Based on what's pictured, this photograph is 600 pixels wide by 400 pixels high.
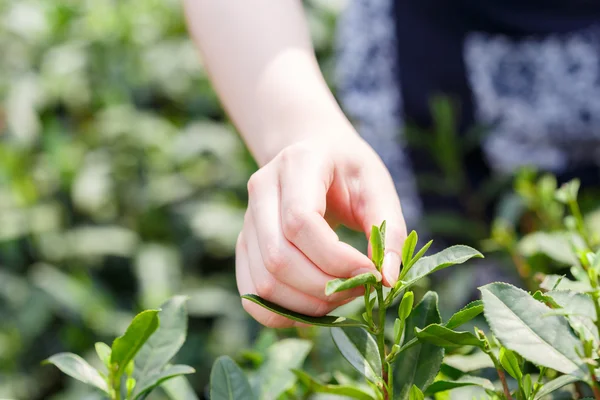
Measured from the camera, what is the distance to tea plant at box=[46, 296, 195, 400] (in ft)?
2.25

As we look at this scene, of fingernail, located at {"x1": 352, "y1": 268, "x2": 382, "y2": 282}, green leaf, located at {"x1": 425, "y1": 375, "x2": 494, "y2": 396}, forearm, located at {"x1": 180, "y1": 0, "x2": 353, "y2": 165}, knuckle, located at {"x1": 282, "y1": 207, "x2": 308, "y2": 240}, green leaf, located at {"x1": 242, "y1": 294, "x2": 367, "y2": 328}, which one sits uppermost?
forearm, located at {"x1": 180, "y1": 0, "x2": 353, "y2": 165}

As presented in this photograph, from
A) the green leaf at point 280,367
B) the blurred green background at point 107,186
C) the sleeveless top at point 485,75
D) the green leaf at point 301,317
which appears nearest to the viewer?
the green leaf at point 301,317

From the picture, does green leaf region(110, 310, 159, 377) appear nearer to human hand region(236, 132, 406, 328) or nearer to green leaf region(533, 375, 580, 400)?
human hand region(236, 132, 406, 328)

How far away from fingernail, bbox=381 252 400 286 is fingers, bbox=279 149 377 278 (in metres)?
0.02

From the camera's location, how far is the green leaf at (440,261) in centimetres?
61

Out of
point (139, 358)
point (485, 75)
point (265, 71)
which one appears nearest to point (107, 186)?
point (485, 75)

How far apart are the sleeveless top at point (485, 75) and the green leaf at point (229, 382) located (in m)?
1.06

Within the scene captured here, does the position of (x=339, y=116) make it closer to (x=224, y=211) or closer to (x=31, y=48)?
(x=224, y=211)

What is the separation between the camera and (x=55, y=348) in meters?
2.10

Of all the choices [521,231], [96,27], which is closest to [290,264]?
[521,231]

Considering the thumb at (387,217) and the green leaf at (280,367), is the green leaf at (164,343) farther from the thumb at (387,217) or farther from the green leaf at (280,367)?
the thumb at (387,217)

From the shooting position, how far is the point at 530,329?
0.58 m

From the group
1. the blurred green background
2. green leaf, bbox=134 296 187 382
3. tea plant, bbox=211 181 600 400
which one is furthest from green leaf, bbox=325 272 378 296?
the blurred green background

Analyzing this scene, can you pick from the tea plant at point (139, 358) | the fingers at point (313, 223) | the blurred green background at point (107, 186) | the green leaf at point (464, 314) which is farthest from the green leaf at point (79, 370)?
the blurred green background at point (107, 186)
